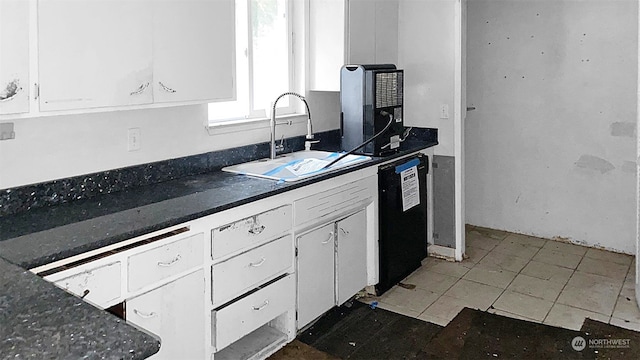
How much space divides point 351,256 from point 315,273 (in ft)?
1.22

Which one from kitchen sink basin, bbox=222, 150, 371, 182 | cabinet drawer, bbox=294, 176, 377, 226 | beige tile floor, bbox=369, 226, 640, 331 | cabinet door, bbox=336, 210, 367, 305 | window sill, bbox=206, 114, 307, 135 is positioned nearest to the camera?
cabinet drawer, bbox=294, 176, 377, 226

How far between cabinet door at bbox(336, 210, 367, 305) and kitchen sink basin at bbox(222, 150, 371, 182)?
0.33 meters

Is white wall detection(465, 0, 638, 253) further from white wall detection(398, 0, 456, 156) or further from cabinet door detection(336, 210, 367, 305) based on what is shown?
cabinet door detection(336, 210, 367, 305)

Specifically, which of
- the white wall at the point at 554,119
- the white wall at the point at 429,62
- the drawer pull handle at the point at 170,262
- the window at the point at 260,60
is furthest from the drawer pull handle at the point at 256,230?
the white wall at the point at 554,119

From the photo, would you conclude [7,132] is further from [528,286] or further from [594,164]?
[594,164]

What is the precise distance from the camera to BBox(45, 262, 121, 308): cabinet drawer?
1.91 metres

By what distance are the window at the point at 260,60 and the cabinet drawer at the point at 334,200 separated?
2.41ft

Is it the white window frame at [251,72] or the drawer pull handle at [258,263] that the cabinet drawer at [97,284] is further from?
the white window frame at [251,72]

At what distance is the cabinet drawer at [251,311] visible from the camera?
253 cm

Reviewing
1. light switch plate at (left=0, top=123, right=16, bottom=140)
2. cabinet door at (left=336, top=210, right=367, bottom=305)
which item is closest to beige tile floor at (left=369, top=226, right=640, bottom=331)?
cabinet door at (left=336, top=210, right=367, bottom=305)

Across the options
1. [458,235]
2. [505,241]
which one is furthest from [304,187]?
[505,241]

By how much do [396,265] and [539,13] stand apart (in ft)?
8.04

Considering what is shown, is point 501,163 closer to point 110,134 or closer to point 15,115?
point 110,134

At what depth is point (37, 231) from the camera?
204 centimetres
